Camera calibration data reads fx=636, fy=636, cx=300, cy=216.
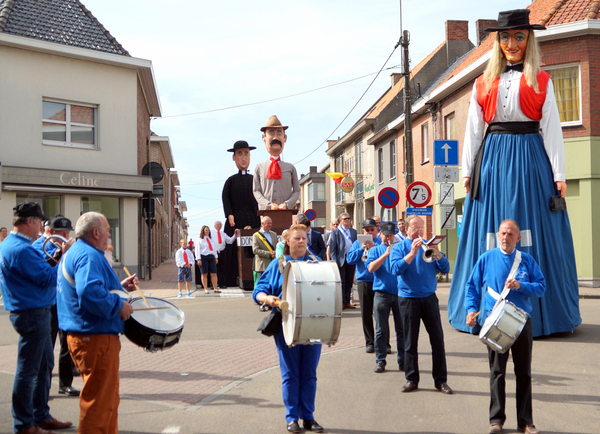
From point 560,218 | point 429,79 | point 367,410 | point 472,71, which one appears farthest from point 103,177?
point 429,79

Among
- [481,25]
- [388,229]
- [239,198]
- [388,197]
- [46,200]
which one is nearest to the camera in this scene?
[388,229]

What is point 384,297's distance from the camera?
7805mm

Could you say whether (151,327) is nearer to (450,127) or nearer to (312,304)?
(312,304)

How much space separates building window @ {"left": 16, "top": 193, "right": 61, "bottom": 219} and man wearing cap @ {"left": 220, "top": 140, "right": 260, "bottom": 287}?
18.2ft

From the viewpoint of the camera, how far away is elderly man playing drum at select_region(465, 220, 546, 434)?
525 cm

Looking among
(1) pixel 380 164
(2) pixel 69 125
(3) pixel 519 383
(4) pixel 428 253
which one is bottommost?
(3) pixel 519 383

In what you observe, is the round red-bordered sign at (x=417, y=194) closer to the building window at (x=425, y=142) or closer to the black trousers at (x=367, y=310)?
the black trousers at (x=367, y=310)

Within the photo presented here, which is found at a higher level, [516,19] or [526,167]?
[516,19]

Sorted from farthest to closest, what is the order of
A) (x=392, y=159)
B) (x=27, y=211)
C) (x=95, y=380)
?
(x=392, y=159), (x=27, y=211), (x=95, y=380)

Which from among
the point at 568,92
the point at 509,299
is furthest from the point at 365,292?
the point at 568,92

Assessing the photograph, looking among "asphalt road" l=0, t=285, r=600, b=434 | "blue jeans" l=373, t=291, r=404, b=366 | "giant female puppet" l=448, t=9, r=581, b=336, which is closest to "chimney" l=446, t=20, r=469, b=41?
"giant female puppet" l=448, t=9, r=581, b=336

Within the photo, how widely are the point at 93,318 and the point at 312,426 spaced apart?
6.76ft

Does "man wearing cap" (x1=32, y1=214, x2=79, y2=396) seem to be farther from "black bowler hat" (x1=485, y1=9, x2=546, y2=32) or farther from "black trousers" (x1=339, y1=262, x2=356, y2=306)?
"black trousers" (x1=339, y1=262, x2=356, y2=306)

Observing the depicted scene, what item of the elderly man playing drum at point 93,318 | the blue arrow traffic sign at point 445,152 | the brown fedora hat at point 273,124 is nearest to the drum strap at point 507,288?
the elderly man playing drum at point 93,318
